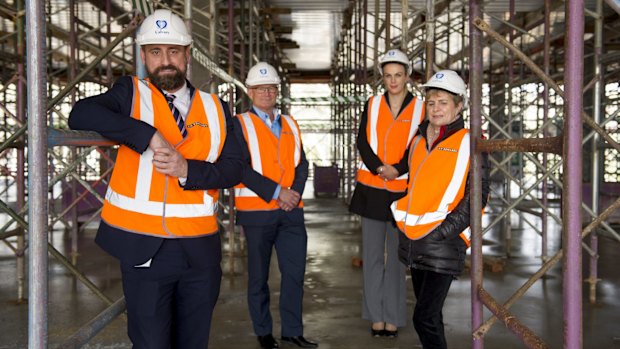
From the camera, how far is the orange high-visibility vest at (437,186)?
4031 millimetres

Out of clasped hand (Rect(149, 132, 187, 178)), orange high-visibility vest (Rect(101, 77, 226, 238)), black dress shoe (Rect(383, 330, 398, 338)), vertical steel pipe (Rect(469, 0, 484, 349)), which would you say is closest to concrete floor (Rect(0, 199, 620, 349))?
black dress shoe (Rect(383, 330, 398, 338))

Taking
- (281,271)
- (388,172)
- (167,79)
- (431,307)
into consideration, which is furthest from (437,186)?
(281,271)

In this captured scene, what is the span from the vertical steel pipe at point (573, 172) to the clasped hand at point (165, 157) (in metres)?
1.63

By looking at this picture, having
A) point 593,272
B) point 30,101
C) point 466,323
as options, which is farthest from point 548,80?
point 593,272

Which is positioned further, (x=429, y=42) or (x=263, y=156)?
(x=429, y=42)

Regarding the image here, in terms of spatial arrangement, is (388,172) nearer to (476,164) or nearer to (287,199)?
(287,199)

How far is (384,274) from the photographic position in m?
5.80

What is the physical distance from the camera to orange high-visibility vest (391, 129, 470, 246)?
4031 millimetres

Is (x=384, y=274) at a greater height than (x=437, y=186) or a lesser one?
lesser

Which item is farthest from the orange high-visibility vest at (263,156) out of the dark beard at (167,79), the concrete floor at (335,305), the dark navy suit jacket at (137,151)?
the dark beard at (167,79)

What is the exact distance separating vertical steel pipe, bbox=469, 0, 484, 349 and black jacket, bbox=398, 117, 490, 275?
31 cm

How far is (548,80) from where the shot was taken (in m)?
2.87

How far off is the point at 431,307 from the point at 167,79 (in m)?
2.03

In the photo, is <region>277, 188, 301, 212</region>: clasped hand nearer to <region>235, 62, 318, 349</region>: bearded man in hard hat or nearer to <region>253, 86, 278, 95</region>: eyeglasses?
<region>235, 62, 318, 349</region>: bearded man in hard hat
